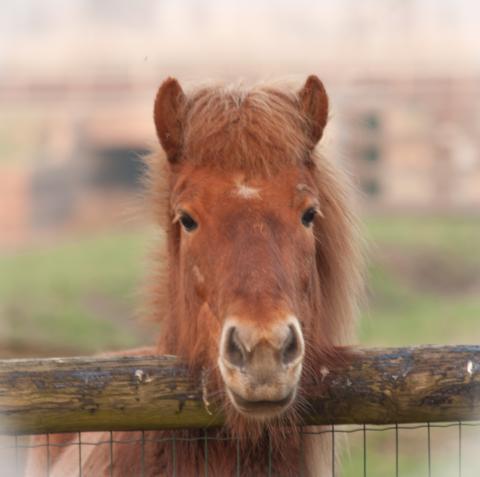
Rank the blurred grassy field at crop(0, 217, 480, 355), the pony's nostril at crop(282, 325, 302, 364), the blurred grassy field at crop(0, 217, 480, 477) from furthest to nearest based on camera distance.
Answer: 1. the blurred grassy field at crop(0, 217, 480, 355)
2. the blurred grassy field at crop(0, 217, 480, 477)
3. the pony's nostril at crop(282, 325, 302, 364)

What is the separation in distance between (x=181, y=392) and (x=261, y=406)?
402 millimetres

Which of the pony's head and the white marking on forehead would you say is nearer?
the pony's head

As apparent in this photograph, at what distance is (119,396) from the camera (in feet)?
12.5

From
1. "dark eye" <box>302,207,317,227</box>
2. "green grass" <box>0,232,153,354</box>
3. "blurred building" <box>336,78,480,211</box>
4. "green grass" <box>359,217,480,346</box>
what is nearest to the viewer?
"dark eye" <box>302,207,317,227</box>

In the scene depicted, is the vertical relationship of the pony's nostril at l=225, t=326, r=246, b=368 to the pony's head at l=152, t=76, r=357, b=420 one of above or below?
below

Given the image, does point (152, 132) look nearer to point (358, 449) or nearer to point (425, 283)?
point (425, 283)

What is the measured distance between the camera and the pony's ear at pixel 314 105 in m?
4.49

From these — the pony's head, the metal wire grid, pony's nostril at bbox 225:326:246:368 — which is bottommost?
the metal wire grid

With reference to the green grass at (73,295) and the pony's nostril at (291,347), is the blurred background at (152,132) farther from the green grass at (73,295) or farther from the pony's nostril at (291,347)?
the pony's nostril at (291,347)

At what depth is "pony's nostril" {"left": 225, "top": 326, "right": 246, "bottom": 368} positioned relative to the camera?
362 centimetres

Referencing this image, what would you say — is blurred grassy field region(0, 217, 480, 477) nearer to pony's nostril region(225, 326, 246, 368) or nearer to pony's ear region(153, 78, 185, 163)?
pony's ear region(153, 78, 185, 163)

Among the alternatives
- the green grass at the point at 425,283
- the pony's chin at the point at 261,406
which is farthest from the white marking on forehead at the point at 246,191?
the green grass at the point at 425,283

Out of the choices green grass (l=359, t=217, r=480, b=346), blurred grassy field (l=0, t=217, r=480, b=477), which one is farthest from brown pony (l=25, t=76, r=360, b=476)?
green grass (l=359, t=217, r=480, b=346)

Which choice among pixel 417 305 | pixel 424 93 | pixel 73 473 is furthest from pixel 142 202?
pixel 424 93
